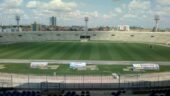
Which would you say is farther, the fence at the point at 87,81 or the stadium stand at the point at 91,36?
the stadium stand at the point at 91,36

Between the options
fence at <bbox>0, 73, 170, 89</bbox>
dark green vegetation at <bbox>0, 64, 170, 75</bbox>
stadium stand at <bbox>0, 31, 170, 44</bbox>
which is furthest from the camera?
stadium stand at <bbox>0, 31, 170, 44</bbox>

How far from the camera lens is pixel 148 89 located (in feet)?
123

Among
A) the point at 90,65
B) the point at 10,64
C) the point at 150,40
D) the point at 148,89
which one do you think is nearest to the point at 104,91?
the point at 148,89

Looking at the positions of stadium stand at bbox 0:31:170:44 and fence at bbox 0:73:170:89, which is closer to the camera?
fence at bbox 0:73:170:89

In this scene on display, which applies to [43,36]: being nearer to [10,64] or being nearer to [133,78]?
[10,64]

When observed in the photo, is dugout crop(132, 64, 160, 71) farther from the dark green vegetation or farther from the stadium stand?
the stadium stand

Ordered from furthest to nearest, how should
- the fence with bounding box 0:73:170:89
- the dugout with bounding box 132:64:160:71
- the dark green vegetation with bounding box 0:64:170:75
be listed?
the dugout with bounding box 132:64:160:71 < the dark green vegetation with bounding box 0:64:170:75 < the fence with bounding box 0:73:170:89

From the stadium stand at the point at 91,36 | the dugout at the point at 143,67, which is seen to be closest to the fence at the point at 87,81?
the dugout at the point at 143,67

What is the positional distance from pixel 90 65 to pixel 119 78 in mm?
14335

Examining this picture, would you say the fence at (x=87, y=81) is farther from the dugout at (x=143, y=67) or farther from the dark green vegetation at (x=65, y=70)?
the dugout at (x=143, y=67)

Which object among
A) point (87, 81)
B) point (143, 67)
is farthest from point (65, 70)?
point (143, 67)

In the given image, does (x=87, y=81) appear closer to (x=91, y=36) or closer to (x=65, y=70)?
(x=65, y=70)

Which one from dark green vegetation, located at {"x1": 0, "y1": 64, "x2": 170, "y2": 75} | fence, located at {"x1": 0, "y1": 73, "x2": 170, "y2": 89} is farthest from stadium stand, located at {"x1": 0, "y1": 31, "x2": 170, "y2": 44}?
fence, located at {"x1": 0, "y1": 73, "x2": 170, "y2": 89}

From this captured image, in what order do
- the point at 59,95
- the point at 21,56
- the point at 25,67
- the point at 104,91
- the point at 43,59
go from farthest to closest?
the point at 21,56
the point at 43,59
the point at 25,67
the point at 104,91
the point at 59,95
